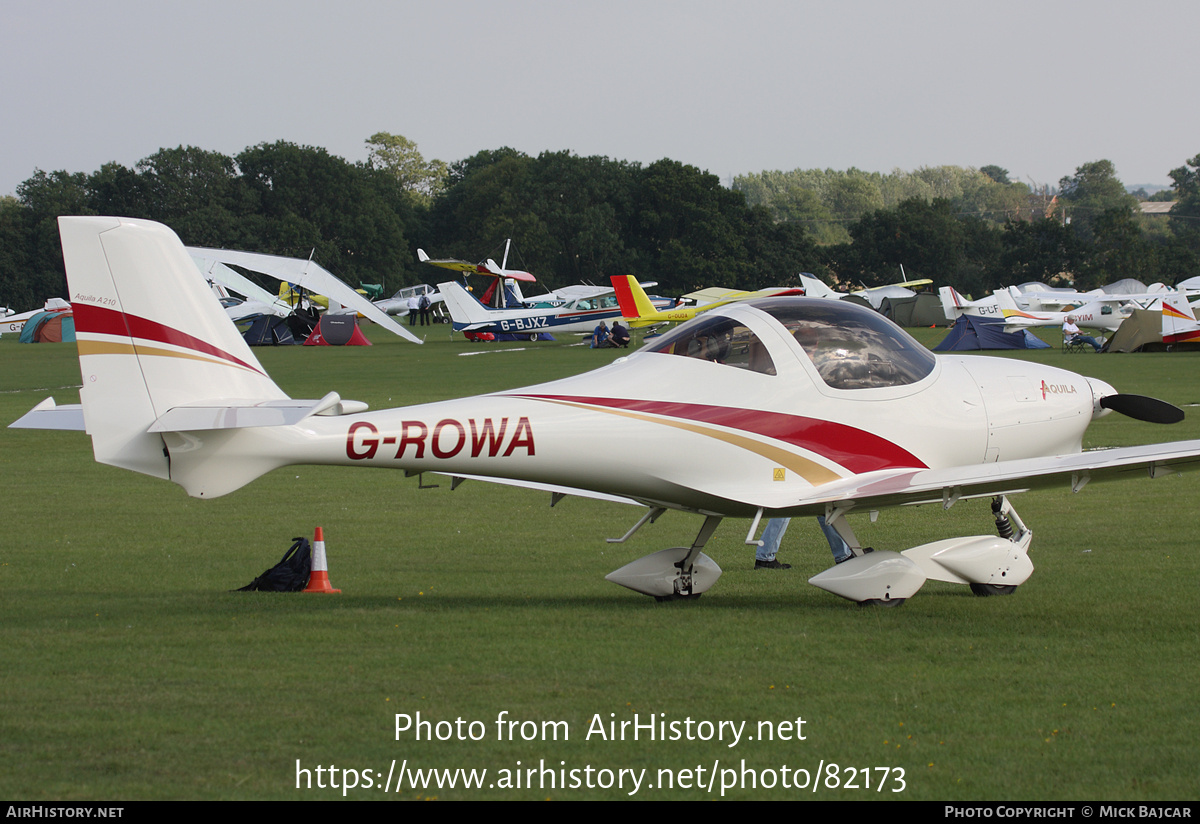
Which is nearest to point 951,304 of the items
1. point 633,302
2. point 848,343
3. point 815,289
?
Answer: point 815,289

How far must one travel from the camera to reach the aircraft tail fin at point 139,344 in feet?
21.5

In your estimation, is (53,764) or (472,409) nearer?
(53,764)

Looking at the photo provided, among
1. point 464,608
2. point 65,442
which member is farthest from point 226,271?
point 464,608

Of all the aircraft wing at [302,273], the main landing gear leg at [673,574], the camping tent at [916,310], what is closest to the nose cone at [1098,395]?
the main landing gear leg at [673,574]

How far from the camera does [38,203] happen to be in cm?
9188

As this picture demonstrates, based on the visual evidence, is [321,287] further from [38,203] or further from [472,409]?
[38,203]

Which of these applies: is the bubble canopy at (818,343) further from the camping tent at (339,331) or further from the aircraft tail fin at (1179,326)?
the camping tent at (339,331)

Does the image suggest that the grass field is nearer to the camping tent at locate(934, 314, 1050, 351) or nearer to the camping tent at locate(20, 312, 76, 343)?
the camping tent at locate(934, 314, 1050, 351)

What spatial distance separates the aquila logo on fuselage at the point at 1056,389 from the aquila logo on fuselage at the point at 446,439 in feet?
12.4

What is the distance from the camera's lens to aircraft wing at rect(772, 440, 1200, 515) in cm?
679

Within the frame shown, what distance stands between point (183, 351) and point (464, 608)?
235 cm

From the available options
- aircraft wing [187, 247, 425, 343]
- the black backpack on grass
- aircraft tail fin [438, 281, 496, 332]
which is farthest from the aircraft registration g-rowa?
aircraft tail fin [438, 281, 496, 332]

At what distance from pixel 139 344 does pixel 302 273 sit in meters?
14.9

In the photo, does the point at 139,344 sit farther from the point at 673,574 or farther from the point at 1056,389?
the point at 1056,389
